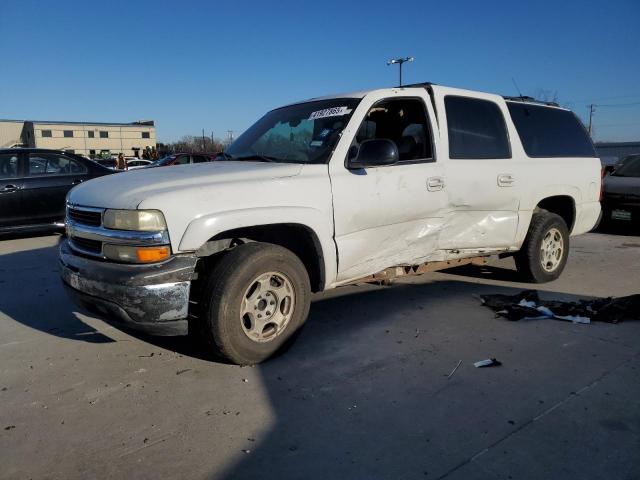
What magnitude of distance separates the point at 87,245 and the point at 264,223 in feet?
4.06

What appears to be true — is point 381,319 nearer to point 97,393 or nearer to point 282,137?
point 282,137

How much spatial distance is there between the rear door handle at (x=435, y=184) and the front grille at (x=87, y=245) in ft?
8.71

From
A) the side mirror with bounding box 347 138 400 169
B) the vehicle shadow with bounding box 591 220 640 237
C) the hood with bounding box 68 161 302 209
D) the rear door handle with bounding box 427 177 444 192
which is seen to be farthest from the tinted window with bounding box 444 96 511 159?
the vehicle shadow with bounding box 591 220 640 237

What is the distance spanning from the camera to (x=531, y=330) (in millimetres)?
4176

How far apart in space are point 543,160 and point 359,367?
11.0 feet

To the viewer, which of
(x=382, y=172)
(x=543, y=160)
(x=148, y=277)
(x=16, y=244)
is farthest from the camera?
(x=16, y=244)

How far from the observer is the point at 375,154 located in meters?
3.76

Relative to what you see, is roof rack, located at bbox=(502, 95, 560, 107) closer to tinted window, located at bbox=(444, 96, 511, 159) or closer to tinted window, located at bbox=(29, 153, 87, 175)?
tinted window, located at bbox=(444, 96, 511, 159)

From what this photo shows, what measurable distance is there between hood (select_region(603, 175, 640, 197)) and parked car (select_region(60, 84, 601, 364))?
4.45 meters

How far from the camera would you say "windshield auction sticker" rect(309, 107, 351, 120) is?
411 cm

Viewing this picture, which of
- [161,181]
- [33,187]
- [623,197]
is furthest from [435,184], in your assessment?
[33,187]

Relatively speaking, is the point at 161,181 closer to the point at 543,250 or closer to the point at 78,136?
the point at 543,250

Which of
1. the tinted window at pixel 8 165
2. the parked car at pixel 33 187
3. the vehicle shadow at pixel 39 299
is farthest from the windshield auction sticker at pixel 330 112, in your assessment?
the tinted window at pixel 8 165

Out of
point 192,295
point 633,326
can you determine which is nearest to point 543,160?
point 633,326
